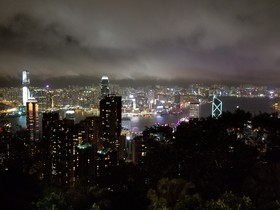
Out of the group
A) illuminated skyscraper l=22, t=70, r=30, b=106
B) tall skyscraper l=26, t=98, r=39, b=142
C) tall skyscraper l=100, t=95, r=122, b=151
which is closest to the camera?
tall skyscraper l=100, t=95, r=122, b=151

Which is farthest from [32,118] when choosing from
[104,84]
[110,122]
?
[104,84]

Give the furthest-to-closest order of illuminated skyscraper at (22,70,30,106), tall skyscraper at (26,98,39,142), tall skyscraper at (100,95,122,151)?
→ illuminated skyscraper at (22,70,30,106) → tall skyscraper at (26,98,39,142) → tall skyscraper at (100,95,122,151)

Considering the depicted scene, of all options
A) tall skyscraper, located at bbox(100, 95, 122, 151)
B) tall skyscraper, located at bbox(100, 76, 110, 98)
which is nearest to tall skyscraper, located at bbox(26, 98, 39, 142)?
tall skyscraper, located at bbox(100, 95, 122, 151)

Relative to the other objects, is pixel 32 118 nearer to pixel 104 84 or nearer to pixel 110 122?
pixel 110 122

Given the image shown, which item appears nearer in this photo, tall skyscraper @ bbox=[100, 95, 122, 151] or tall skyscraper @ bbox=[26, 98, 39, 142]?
tall skyscraper @ bbox=[100, 95, 122, 151]

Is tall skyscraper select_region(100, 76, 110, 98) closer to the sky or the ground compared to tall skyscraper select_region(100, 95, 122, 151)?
closer to the sky

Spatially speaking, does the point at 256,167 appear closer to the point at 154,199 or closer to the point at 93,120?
the point at 154,199

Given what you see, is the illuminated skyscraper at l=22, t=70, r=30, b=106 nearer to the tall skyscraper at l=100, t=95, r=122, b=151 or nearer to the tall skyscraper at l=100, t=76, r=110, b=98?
the tall skyscraper at l=100, t=76, r=110, b=98

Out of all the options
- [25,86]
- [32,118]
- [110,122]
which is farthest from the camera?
[25,86]

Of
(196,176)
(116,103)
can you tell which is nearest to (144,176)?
(196,176)
